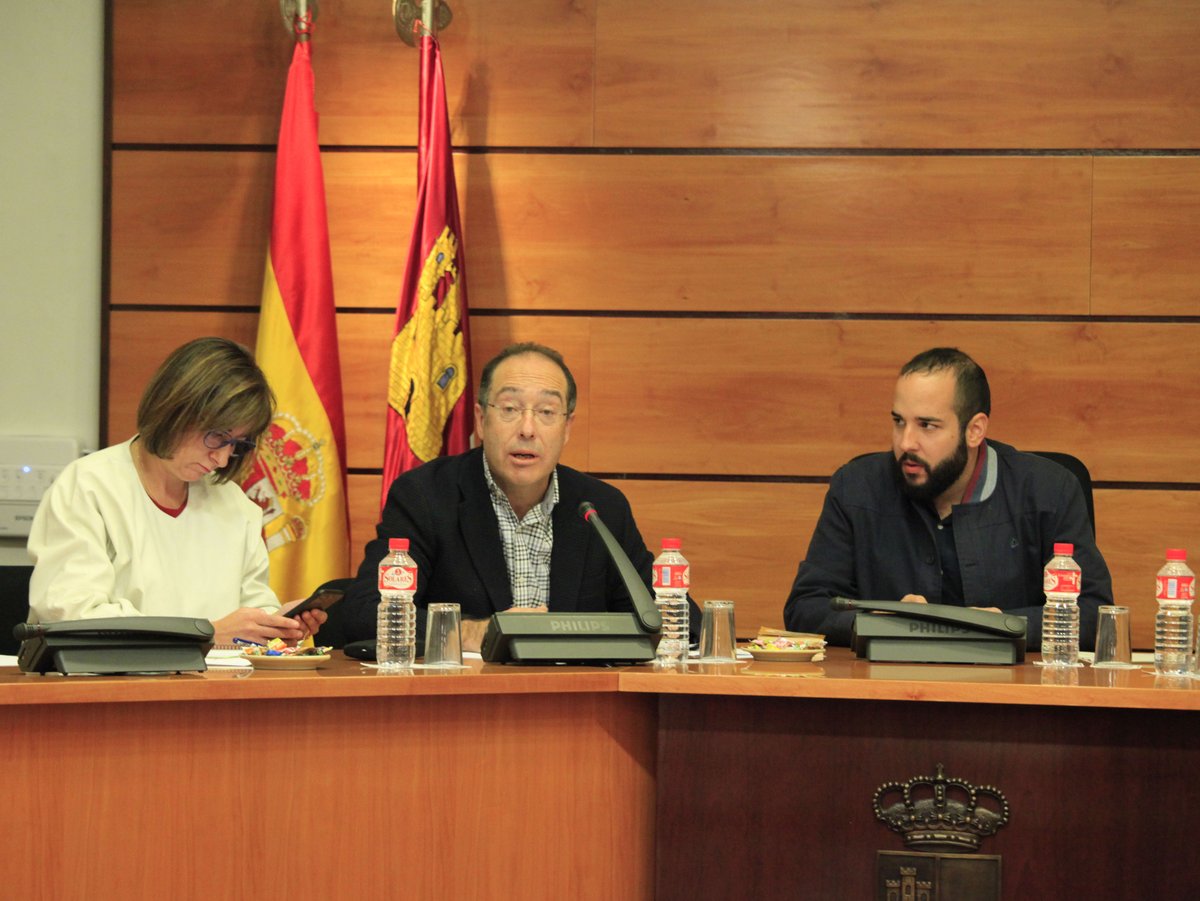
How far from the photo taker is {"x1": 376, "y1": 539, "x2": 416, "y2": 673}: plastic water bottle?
7.23ft

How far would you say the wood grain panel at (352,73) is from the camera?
13.1 feet

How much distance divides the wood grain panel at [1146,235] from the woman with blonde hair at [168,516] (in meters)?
2.47

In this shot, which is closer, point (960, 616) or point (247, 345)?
point (960, 616)

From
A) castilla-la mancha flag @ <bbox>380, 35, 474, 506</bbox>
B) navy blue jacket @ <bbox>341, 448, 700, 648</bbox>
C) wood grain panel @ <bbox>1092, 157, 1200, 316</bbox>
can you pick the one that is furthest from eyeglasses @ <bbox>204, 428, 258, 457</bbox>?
wood grain panel @ <bbox>1092, 157, 1200, 316</bbox>

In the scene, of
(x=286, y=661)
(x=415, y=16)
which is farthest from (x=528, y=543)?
(x=415, y=16)

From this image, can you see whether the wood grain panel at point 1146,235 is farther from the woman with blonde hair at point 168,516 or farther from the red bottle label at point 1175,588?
the woman with blonde hair at point 168,516

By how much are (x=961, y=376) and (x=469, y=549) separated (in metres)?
1.17

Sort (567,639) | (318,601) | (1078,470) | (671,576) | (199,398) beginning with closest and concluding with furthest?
1. (567,639)
2. (318,601)
3. (671,576)
4. (199,398)
5. (1078,470)

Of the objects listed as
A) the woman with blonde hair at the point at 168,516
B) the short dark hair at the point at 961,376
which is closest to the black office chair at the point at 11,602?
the woman with blonde hair at the point at 168,516

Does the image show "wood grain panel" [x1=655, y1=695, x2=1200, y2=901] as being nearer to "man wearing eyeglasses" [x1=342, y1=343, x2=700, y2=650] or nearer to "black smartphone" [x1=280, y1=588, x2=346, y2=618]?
→ "black smartphone" [x1=280, y1=588, x2=346, y2=618]

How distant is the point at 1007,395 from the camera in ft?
12.8

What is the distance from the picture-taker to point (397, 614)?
2.26 m

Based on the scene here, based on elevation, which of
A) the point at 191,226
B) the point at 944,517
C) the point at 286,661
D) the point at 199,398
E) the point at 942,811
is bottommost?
the point at 942,811

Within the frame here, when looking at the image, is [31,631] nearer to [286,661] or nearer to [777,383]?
[286,661]
